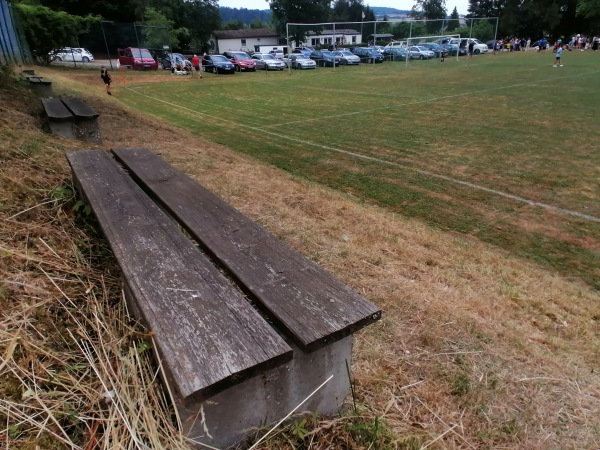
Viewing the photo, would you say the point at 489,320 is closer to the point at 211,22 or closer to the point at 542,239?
the point at 542,239

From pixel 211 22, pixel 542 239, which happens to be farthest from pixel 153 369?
pixel 211 22

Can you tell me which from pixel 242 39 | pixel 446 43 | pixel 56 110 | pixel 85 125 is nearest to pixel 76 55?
pixel 56 110

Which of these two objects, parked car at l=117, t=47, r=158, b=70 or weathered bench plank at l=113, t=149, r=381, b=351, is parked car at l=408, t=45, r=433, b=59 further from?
weathered bench plank at l=113, t=149, r=381, b=351

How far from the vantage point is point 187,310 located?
1576 mm

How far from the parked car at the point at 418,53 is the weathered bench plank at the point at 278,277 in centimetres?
3762

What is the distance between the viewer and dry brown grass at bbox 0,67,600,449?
1417mm

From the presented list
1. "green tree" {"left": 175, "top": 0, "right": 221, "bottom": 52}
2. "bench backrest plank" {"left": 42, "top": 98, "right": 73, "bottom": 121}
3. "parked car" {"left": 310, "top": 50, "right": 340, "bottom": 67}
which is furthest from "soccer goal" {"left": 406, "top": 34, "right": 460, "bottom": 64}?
"bench backrest plank" {"left": 42, "top": 98, "right": 73, "bottom": 121}

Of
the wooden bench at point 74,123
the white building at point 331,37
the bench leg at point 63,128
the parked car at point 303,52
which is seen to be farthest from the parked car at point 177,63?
the bench leg at point 63,128

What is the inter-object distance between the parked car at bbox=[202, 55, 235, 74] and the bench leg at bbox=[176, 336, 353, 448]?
31.4 m

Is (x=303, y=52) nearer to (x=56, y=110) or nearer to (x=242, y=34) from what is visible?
(x=56, y=110)

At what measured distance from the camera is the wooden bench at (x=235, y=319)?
4.50 ft

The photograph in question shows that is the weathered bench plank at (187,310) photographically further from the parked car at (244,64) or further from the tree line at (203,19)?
the parked car at (244,64)

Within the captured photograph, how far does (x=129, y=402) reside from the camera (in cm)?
139

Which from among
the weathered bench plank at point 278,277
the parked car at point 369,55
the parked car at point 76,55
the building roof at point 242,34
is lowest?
the parked car at point 369,55
